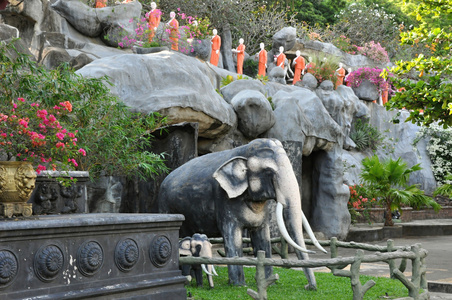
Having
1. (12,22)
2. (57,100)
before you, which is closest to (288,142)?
(57,100)

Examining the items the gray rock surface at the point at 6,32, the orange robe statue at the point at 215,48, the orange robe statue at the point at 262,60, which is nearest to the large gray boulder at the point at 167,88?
the gray rock surface at the point at 6,32

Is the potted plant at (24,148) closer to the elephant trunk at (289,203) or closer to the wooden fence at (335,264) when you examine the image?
the wooden fence at (335,264)

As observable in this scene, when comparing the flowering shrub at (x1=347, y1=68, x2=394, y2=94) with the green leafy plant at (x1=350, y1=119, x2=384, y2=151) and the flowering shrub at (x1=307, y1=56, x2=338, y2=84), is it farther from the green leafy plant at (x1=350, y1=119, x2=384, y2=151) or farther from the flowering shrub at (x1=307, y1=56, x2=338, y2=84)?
the flowering shrub at (x1=307, y1=56, x2=338, y2=84)

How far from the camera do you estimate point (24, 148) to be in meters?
5.33

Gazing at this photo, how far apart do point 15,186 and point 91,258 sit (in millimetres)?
904

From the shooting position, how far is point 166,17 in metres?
24.3

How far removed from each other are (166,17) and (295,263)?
19.8 metres

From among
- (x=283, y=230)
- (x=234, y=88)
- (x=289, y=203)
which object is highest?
(x=234, y=88)

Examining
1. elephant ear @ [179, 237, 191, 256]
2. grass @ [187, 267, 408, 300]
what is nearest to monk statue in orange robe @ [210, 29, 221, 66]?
grass @ [187, 267, 408, 300]

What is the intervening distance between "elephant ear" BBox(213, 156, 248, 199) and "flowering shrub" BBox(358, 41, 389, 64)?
23915 mm

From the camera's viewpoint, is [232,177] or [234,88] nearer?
[232,177]

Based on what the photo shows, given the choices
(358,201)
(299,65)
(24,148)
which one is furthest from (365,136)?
(24,148)

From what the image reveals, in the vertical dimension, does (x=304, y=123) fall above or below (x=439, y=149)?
below

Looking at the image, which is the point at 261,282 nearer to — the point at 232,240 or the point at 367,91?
the point at 232,240
